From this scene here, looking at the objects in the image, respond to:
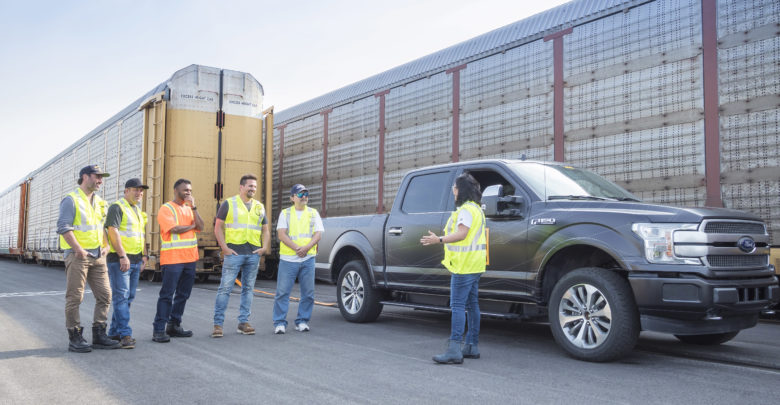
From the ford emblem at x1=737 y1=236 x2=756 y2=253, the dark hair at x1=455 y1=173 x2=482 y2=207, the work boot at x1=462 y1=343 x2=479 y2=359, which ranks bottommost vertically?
the work boot at x1=462 y1=343 x2=479 y2=359

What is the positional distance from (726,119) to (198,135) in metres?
10.5

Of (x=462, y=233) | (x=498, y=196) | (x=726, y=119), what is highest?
(x=726, y=119)

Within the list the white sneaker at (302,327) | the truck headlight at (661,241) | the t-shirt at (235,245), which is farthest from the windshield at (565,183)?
the t-shirt at (235,245)

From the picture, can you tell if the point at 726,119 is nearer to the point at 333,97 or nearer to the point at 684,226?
the point at 684,226

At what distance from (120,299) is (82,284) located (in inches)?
16.6

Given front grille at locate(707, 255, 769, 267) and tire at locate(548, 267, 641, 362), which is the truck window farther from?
front grille at locate(707, 255, 769, 267)

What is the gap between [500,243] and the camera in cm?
585

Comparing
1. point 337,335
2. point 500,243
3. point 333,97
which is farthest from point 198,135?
point 500,243

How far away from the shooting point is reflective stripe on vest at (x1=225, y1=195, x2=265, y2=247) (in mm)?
6844

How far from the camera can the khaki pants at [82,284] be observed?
226 inches

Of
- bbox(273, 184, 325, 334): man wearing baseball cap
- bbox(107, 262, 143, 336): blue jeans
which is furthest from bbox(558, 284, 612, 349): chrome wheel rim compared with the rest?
bbox(107, 262, 143, 336): blue jeans

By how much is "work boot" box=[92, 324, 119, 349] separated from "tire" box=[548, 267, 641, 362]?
4.27 metres

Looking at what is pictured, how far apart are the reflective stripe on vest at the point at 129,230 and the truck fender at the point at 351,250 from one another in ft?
8.37

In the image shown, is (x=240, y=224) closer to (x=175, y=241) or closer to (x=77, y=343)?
(x=175, y=241)
